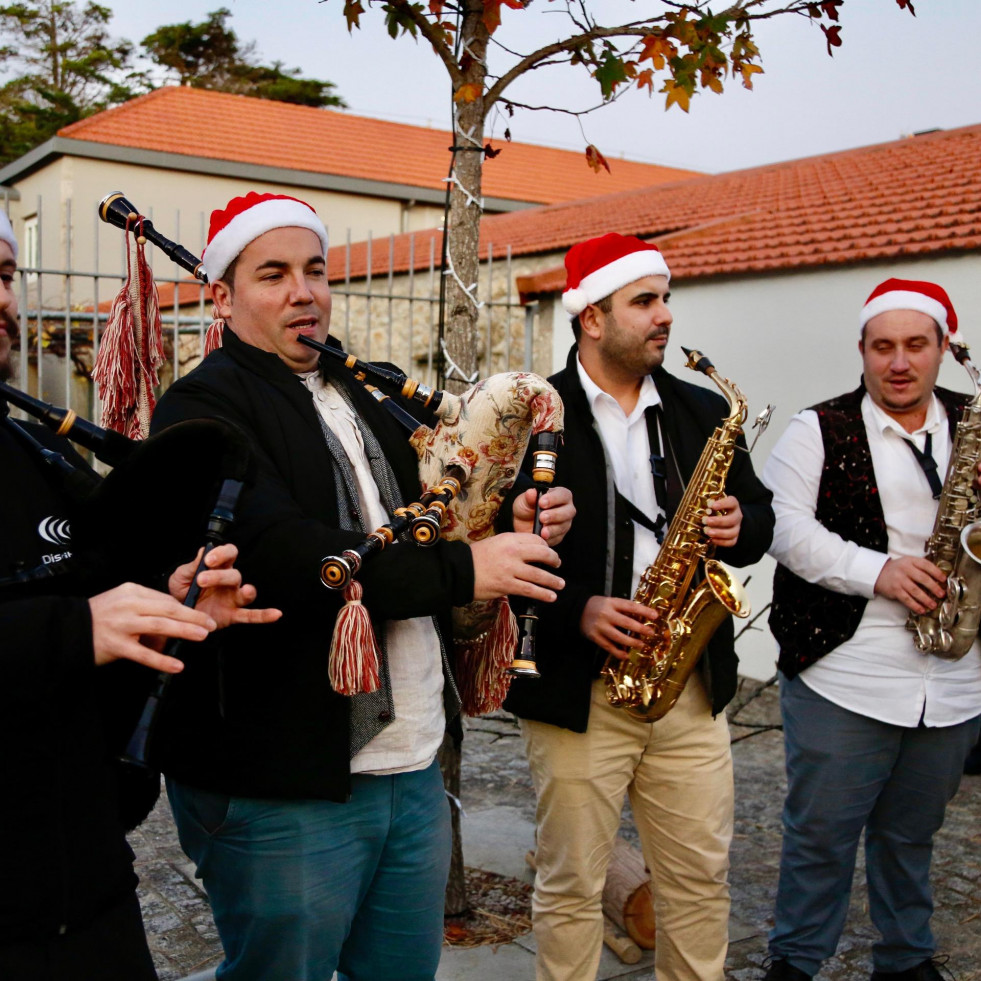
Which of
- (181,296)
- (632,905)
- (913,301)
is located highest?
(181,296)

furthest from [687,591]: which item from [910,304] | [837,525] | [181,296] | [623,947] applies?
[181,296]

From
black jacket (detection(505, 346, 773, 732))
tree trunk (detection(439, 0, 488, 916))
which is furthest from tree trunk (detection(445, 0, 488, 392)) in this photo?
black jacket (detection(505, 346, 773, 732))

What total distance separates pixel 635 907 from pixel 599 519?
147 centimetres

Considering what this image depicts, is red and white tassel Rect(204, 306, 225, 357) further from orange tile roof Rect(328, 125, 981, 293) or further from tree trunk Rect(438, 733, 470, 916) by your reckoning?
orange tile roof Rect(328, 125, 981, 293)

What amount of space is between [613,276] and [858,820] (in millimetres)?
1812

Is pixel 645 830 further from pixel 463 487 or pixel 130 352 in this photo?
pixel 130 352

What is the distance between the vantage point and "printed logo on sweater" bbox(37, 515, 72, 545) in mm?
1722

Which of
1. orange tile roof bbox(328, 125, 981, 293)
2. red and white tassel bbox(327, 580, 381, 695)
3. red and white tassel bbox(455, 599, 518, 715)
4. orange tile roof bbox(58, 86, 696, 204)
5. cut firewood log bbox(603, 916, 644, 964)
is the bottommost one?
cut firewood log bbox(603, 916, 644, 964)

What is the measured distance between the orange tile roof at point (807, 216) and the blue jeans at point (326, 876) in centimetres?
598

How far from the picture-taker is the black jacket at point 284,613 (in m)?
1.97

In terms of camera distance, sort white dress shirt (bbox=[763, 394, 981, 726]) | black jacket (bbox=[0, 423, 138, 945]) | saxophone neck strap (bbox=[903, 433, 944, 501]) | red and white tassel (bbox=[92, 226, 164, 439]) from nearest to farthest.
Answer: black jacket (bbox=[0, 423, 138, 945]) → red and white tassel (bbox=[92, 226, 164, 439]) → white dress shirt (bbox=[763, 394, 981, 726]) → saxophone neck strap (bbox=[903, 433, 944, 501])

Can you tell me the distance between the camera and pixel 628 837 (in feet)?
15.4

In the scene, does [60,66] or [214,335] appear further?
[60,66]

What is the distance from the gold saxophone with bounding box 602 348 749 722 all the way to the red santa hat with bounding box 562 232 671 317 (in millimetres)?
554
